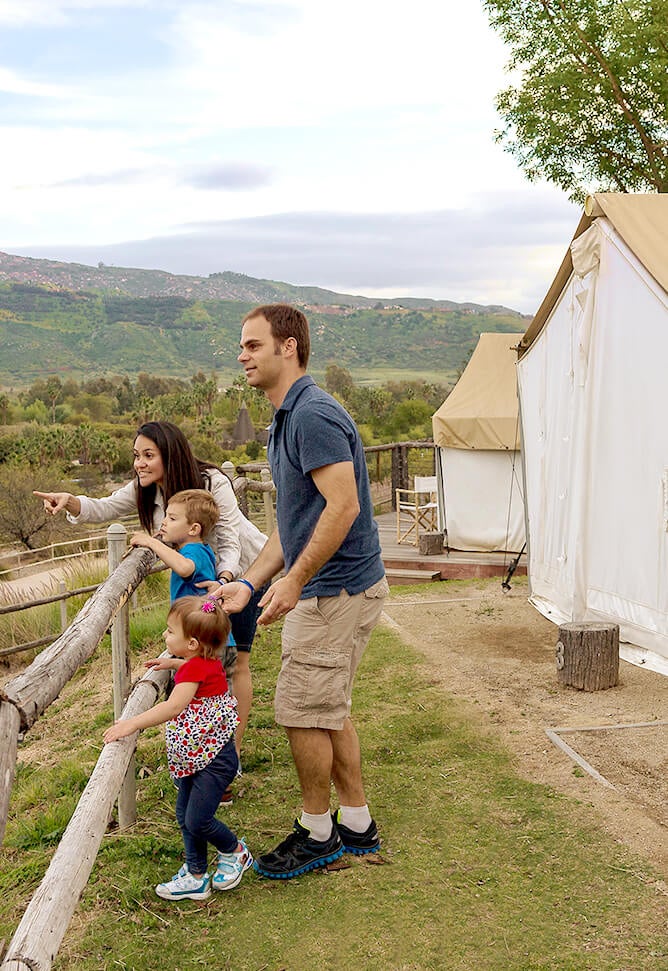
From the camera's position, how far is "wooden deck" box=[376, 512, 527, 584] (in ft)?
41.9

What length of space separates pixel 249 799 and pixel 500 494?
9.75m

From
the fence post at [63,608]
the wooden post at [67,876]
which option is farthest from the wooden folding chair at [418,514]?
the wooden post at [67,876]

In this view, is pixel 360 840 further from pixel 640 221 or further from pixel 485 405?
pixel 485 405

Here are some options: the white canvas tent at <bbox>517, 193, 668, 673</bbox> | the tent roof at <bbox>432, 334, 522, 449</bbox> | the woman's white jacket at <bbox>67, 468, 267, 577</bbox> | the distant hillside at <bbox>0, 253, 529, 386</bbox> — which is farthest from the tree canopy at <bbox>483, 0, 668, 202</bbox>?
the distant hillside at <bbox>0, 253, 529, 386</bbox>

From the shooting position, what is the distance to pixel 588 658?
5.77 meters

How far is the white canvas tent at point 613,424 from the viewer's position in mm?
6117

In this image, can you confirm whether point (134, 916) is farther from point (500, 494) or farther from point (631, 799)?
point (500, 494)

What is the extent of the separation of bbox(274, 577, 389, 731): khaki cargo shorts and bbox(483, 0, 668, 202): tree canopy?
15.0 meters

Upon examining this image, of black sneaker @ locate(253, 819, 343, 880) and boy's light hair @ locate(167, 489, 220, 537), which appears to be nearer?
black sneaker @ locate(253, 819, 343, 880)

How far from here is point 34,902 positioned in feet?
6.93

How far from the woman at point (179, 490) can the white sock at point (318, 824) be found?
26.9 inches

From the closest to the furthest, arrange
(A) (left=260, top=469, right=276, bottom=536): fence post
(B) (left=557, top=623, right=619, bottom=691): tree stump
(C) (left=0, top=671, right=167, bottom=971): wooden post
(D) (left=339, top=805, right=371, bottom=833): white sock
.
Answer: (C) (left=0, top=671, right=167, bottom=971): wooden post < (D) (left=339, top=805, right=371, bottom=833): white sock < (B) (left=557, top=623, right=619, bottom=691): tree stump < (A) (left=260, top=469, right=276, bottom=536): fence post

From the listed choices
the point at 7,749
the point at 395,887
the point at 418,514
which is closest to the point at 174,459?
the point at 395,887

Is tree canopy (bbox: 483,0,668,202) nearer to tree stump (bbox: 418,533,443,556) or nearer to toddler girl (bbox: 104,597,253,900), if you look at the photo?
tree stump (bbox: 418,533,443,556)
